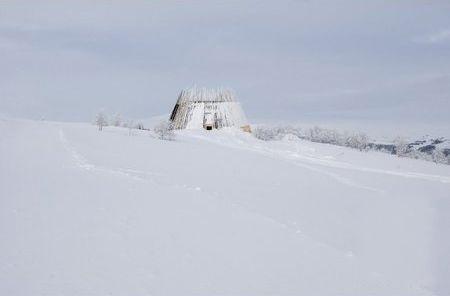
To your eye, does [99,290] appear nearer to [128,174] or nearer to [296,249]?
[296,249]

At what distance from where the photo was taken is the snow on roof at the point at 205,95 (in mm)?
35906

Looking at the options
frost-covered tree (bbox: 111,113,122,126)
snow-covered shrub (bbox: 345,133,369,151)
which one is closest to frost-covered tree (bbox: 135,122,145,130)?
frost-covered tree (bbox: 111,113,122,126)

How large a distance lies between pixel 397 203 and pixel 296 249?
15.3 ft

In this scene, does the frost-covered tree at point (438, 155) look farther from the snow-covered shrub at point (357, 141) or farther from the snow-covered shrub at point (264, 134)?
the snow-covered shrub at point (264, 134)

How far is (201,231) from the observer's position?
18.9 ft

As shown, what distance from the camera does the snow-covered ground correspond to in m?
4.23

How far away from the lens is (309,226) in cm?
698

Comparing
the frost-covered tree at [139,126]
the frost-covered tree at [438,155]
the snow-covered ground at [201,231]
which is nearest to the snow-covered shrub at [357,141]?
the frost-covered tree at [438,155]

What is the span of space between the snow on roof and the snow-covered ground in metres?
24.5

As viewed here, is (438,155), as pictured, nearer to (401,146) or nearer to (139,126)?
(401,146)

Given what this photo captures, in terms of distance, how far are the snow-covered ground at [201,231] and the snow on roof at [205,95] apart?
24.5 meters

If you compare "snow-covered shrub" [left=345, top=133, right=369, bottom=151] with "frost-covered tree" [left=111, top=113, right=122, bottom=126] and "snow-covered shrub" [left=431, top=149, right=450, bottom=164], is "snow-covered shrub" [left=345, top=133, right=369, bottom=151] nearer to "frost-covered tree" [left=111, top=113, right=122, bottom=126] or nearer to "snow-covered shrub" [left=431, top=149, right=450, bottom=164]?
"snow-covered shrub" [left=431, top=149, right=450, bottom=164]

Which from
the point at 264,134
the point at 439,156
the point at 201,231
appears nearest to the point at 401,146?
the point at 439,156

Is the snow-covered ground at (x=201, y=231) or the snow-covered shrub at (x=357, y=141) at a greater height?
the snow-covered shrub at (x=357, y=141)
